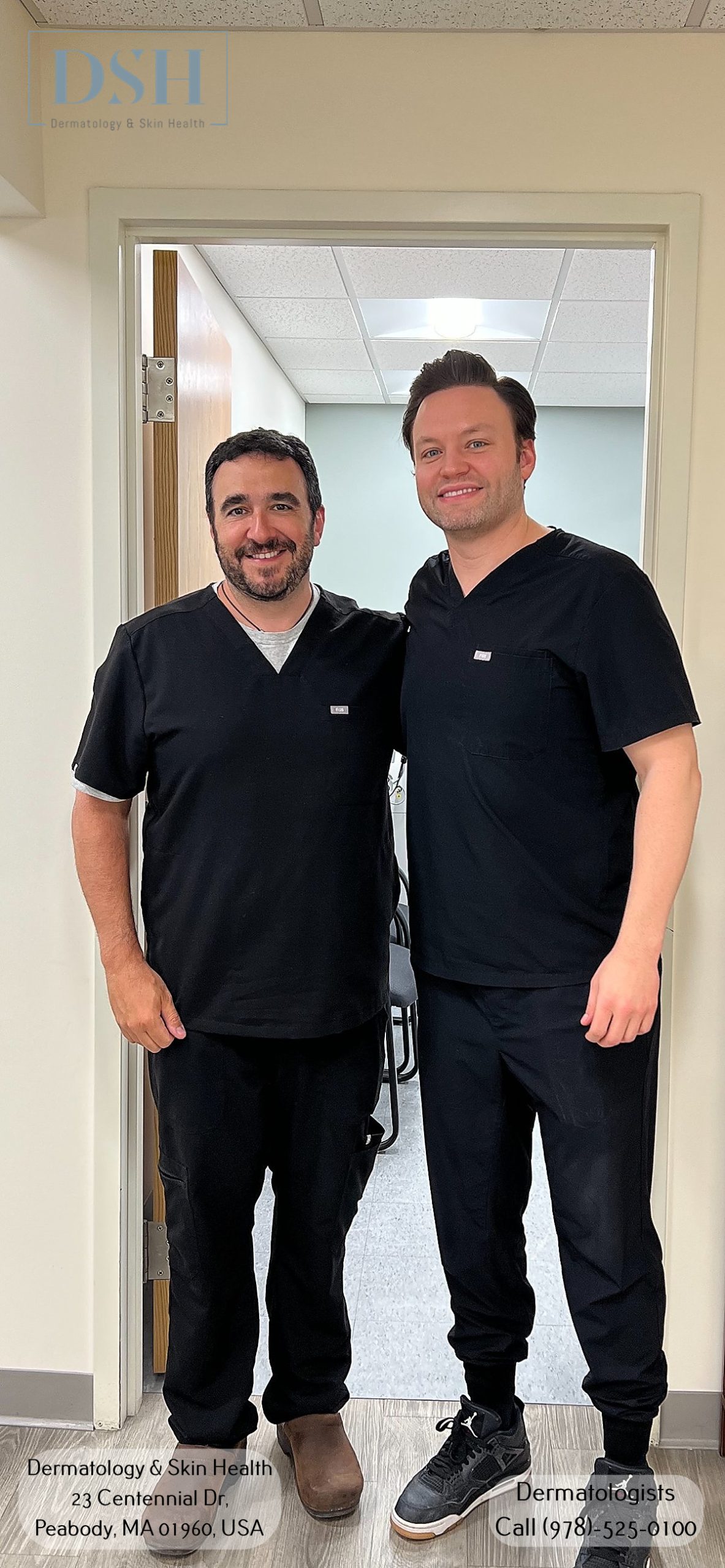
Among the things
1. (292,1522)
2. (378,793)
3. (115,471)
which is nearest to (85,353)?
(115,471)

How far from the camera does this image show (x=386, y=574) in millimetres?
4875

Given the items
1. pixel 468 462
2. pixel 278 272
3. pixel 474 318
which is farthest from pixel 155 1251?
pixel 474 318

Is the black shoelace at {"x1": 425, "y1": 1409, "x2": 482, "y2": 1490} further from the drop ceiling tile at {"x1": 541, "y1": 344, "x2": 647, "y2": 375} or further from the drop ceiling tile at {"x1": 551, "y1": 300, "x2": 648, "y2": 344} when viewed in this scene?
the drop ceiling tile at {"x1": 541, "y1": 344, "x2": 647, "y2": 375}

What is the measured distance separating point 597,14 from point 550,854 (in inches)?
45.1

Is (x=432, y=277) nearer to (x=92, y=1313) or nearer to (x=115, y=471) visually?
(x=115, y=471)

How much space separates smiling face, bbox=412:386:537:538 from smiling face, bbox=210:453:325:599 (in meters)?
0.17

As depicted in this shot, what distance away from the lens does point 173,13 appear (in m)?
1.60

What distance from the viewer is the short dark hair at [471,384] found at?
150 centimetres

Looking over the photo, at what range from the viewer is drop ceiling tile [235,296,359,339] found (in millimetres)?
3363

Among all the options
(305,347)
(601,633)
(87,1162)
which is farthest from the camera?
(305,347)

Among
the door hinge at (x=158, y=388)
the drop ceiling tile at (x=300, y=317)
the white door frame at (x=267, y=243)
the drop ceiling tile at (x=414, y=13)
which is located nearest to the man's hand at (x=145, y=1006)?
the white door frame at (x=267, y=243)

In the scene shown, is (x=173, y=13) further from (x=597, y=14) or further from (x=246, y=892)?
(x=246, y=892)

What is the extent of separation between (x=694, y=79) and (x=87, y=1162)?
1.82 meters

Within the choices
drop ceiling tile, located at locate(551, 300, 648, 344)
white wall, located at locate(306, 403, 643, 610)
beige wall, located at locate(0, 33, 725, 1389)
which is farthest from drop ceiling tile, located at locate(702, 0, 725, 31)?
white wall, located at locate(306, 403, 643, 610)
